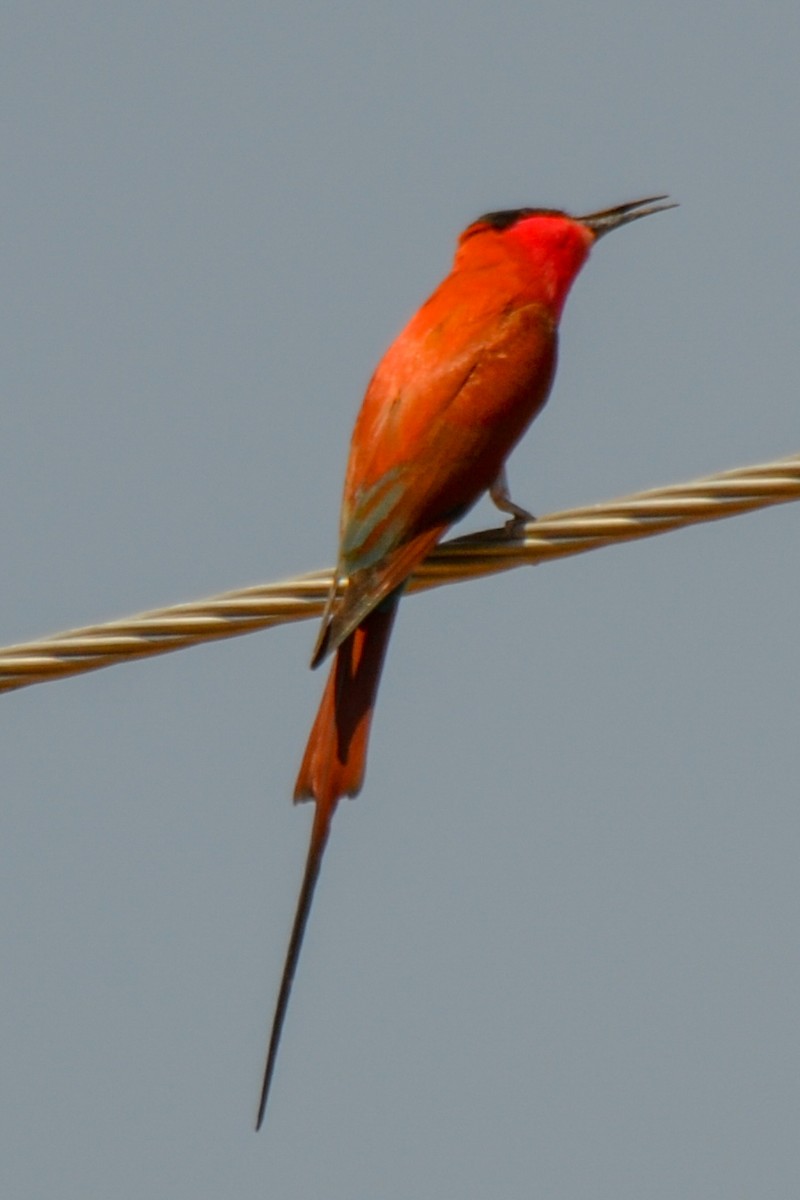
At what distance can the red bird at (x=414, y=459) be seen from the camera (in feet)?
11.3

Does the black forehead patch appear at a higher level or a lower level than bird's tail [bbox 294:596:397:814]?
higher

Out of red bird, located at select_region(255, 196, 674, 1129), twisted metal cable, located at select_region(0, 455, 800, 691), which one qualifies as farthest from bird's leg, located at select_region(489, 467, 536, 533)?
twisted metal cable, located at select_region(0, 455, 800, 691)

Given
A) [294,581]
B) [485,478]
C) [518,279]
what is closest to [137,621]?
[294,581]

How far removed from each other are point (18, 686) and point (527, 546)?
2.41 ft

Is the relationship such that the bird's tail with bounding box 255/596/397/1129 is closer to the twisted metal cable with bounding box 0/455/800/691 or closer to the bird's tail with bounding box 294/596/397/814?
the bird's tail with bounding box 294/596/397/814

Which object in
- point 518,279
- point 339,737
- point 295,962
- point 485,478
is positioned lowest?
point 295,962

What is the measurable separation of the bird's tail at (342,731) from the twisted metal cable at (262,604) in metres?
0.59

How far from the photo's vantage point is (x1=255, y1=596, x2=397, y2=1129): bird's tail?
3408 mm

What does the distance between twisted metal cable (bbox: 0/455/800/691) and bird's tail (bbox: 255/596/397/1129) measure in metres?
0.59

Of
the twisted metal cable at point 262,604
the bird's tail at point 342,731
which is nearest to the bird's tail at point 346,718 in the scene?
the bird's tail at point 342,731

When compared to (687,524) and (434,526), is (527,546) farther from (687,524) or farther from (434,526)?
(434,526)

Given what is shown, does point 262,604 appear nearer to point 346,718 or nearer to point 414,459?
point 346,718

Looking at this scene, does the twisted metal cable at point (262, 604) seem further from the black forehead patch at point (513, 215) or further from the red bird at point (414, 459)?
the black forehead patch at point (513, 215)

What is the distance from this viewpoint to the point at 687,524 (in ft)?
9.19
